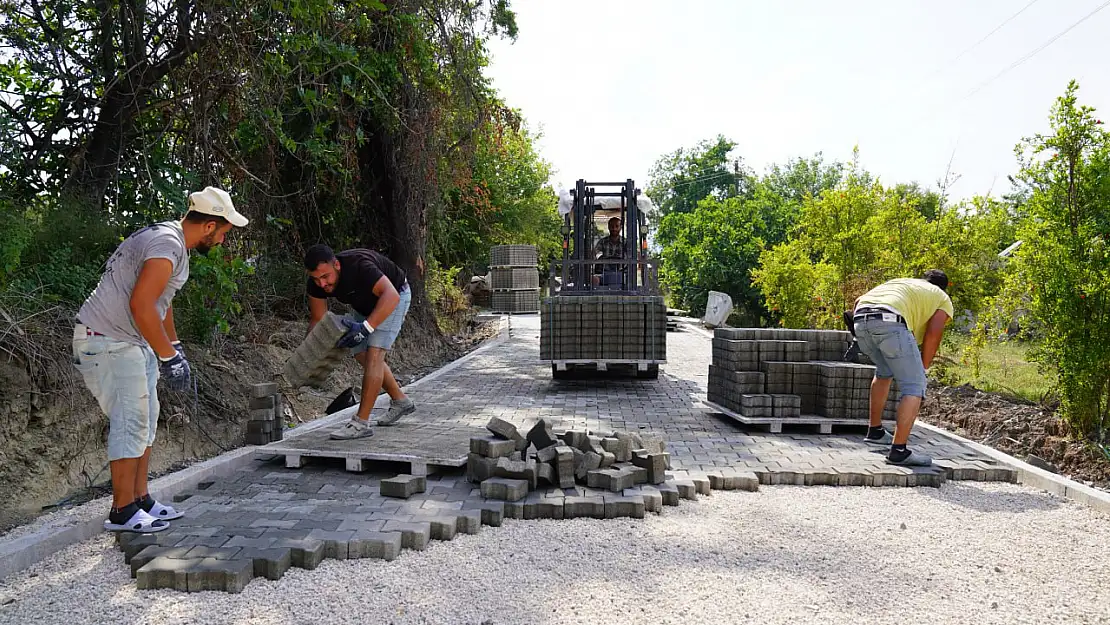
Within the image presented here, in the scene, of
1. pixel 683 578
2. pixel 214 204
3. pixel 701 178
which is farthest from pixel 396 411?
pixel 701 178

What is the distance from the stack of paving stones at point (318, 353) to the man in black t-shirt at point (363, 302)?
0.39 ft

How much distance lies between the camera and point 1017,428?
22.3 ft

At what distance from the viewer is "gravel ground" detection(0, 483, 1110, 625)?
309 centimetres

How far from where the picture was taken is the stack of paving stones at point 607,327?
9570 mm

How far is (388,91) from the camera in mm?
10445

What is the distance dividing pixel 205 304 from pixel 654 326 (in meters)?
5.47

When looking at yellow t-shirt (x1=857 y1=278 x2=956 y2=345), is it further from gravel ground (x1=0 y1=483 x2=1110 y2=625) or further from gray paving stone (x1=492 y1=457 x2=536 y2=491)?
gray paving stone (x1=492 y1=457 x2=536 y2=491)

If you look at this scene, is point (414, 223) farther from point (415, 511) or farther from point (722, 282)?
point (722, 282)

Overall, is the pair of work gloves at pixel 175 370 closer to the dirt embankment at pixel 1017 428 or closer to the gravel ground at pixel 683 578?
the gravel ground at pixel 683 578

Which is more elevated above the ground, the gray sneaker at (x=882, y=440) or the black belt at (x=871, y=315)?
the black belt at (x=871, y=315)

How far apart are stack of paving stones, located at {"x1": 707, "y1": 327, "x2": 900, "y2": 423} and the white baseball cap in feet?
16.1

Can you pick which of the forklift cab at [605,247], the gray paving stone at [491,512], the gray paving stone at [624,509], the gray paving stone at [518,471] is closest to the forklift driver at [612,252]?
the forklift cab at [605,247]

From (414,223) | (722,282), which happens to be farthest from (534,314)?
(414,223)

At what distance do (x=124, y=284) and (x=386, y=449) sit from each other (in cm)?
222
